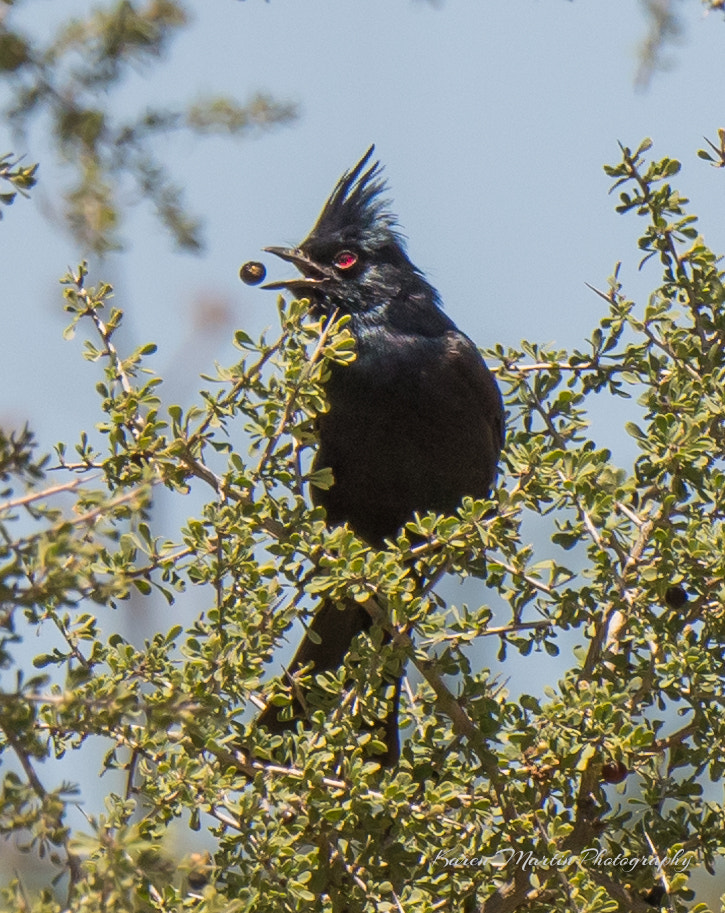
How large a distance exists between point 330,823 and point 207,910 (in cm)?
73

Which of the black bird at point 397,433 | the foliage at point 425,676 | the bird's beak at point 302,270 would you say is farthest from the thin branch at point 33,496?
the bird's beak at point 302,270

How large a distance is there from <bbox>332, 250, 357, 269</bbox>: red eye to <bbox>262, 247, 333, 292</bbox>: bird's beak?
57 millimetres

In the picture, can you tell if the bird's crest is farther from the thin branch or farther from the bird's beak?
the thin branch

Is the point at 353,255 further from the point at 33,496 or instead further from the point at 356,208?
the point at 33,496

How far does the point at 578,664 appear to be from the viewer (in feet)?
10.3

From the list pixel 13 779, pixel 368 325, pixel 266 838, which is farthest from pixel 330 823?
pixel 368 325

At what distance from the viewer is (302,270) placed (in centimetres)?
502

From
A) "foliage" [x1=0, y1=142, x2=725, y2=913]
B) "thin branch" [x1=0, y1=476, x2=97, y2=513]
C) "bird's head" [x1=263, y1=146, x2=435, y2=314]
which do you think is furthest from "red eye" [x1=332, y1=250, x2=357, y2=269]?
"thin branch" [x1=0, y1=476, x2=97, y2=513]

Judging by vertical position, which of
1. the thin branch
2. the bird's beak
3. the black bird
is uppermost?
the bird's beak

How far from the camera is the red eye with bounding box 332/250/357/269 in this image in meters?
5.04

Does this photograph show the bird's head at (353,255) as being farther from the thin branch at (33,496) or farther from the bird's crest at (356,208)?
the thin branch at (33,496)

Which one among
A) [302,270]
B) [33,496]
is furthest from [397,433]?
[33,496]

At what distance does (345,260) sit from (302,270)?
17 centimetres

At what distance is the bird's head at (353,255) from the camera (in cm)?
493
